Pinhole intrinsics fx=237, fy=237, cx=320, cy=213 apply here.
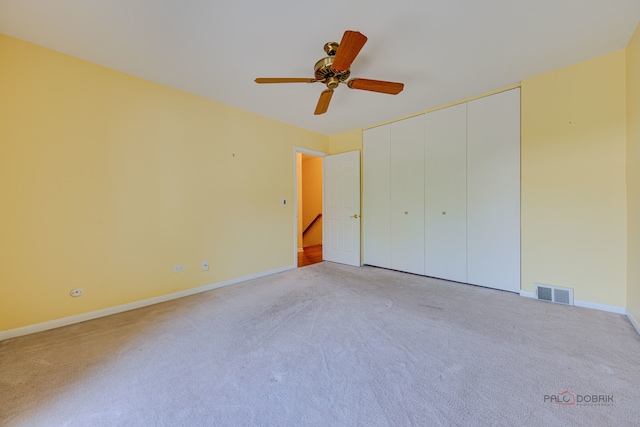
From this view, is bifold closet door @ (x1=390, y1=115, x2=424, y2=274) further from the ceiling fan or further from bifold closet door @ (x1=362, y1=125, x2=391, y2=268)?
the ceiling fan

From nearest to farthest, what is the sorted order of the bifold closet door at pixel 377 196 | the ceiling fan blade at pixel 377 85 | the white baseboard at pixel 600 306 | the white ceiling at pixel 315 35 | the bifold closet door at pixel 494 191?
the white ceiling at pixel 315 35 < the ceiling fan blade at pixel 377 85 < the white baseboard at pixel 600 306 < the bifold closet door at pixel 494 191 < the bifold closet door at pixel 377 196

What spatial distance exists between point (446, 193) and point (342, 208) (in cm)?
184

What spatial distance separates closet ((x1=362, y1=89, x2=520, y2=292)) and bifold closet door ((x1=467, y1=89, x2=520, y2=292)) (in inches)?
0.4

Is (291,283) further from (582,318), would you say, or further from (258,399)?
(582,318)

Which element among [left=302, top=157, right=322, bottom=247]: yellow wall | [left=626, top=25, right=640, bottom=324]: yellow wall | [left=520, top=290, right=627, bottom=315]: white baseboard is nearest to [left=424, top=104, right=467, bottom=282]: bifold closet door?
[left=520, top=290, right=627, bottom=315]: white baseboard

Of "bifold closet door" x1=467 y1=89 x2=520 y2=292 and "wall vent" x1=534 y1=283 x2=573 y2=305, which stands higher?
"bifold closet door" x1=467 y1=89 x2=520 y2=292

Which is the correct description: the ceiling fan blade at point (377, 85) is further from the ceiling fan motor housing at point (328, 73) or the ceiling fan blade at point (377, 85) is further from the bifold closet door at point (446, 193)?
the bifold closet door at point (446, 193)

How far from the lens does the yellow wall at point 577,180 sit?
232cm

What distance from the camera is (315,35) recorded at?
6.55ft

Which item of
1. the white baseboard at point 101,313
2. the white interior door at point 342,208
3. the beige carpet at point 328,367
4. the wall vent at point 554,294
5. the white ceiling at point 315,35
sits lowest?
the beige carpet at point 328,367

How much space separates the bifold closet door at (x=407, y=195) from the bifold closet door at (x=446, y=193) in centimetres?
10

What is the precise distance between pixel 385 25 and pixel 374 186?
259 centimetres

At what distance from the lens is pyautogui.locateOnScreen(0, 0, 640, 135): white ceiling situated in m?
1.74

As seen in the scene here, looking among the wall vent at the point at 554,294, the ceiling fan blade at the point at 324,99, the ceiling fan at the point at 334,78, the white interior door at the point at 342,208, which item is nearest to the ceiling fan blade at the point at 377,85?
the ceiling fan at the point at 334,78
